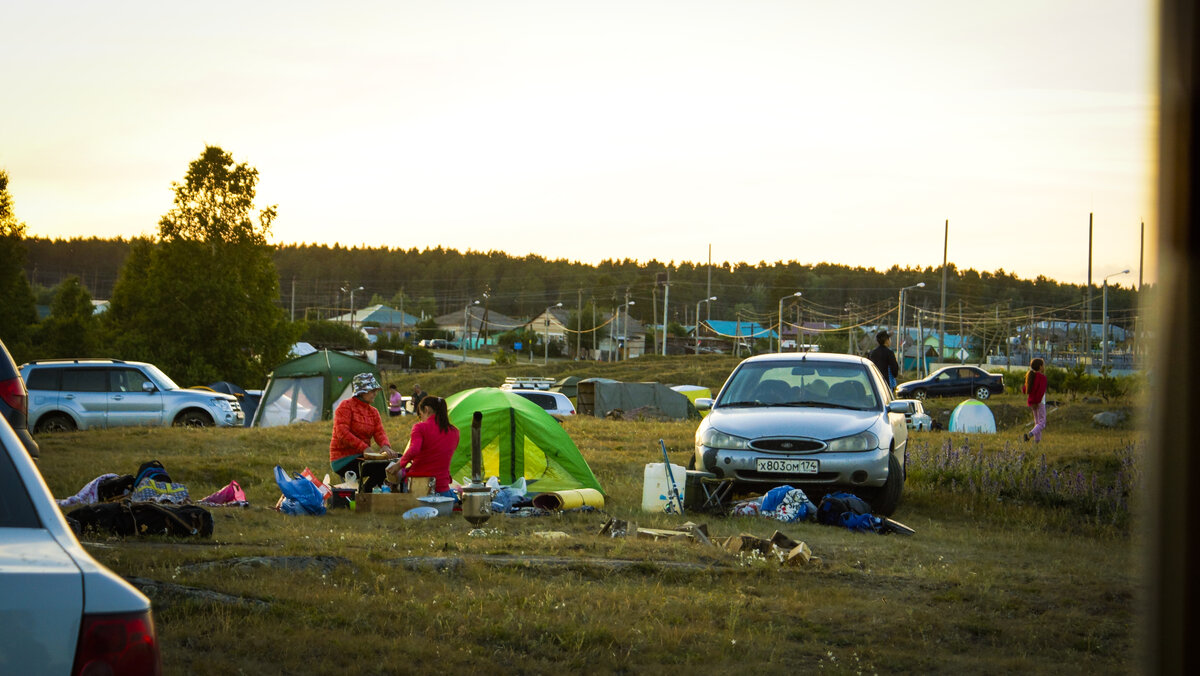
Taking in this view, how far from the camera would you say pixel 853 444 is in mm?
→ 10664

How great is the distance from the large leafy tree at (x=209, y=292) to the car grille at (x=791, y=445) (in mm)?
34573

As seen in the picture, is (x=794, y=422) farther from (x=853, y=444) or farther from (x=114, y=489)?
(x=114, y=489)

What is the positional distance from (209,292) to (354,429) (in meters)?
32.4

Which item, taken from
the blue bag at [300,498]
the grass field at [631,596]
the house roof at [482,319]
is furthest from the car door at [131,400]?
the house roof at [482,319]

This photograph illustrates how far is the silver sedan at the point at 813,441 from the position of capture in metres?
10.6

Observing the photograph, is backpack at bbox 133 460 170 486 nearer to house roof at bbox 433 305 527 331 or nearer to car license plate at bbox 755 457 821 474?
car license plate at bbox 755 457 821 474

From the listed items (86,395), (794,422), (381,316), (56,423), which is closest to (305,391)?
(86,395)

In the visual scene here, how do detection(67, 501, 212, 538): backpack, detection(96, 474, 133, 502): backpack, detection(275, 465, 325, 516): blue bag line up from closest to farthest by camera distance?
detection(67, 501, 212, 538): backpack < detection(96, 474, 133, 502): backpack < detection(275, 465, 325, 516): blue bag

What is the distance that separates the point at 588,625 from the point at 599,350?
101 m

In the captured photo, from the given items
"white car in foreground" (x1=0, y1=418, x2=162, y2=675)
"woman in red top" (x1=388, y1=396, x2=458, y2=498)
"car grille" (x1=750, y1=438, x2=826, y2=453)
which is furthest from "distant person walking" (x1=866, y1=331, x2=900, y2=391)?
"white car in foreground" (x1=0, y1=418, x2=162, y2=675)

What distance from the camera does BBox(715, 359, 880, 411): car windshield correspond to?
11.7 m

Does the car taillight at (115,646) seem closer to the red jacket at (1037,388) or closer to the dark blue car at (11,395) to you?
the dark blue car at (11,395)

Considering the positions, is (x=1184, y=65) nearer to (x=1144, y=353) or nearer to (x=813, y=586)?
(x=1144, y=353)

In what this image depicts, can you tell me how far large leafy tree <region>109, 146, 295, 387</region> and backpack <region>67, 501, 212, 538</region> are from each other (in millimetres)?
34566
